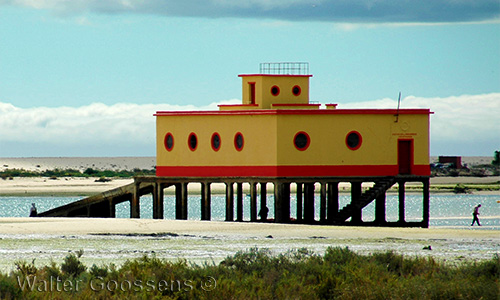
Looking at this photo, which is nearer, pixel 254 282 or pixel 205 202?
pixel 254 282

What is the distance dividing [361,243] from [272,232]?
4313mm

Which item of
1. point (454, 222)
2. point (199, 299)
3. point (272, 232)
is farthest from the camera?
point (454, 222)

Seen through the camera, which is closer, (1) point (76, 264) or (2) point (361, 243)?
(1) point (76, 264)

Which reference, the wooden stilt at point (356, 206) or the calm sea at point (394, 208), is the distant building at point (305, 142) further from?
the calm sea at point (394, 208)

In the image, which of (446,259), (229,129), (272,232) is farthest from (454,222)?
(446,259)

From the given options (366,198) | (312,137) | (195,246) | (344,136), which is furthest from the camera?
(366,198)

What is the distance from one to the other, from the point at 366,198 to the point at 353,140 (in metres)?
2.63

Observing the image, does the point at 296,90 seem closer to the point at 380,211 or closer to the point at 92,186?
the point at 380,211

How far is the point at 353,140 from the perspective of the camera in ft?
131

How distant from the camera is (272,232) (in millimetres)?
33500

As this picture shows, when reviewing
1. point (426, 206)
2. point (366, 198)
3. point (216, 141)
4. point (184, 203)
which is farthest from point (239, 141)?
point (426, 206)

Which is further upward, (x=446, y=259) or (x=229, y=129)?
(x=229, y=129)

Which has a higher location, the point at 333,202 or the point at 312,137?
the point at 312,137

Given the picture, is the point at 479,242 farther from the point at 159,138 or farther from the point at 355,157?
the point at 159,138
